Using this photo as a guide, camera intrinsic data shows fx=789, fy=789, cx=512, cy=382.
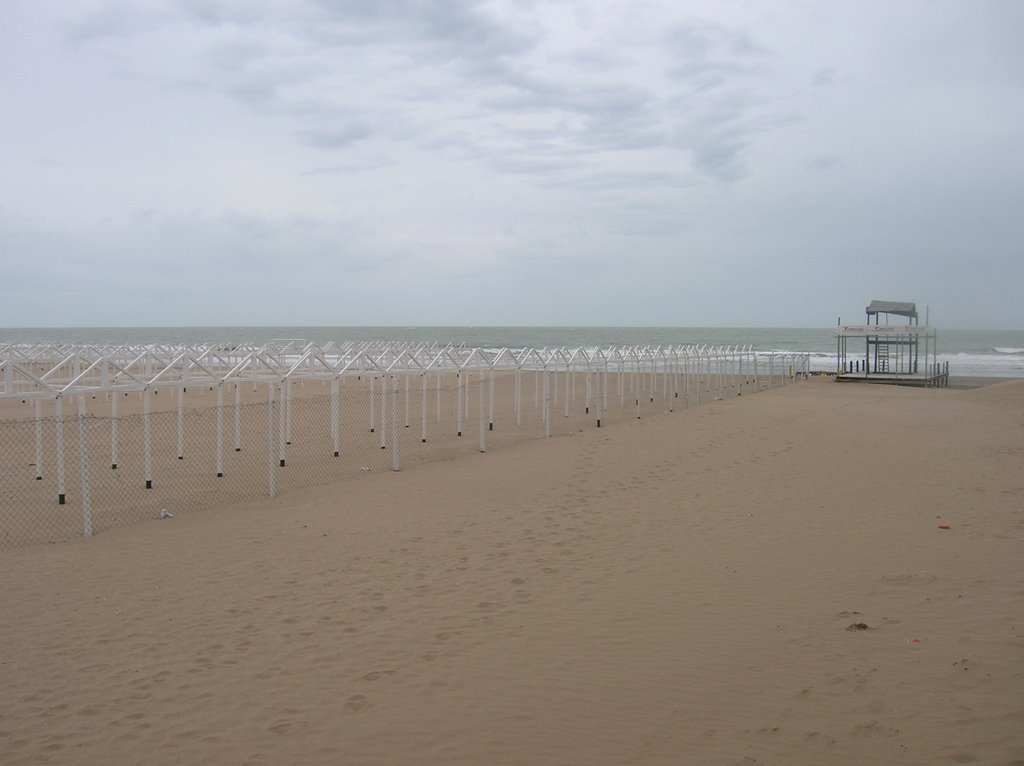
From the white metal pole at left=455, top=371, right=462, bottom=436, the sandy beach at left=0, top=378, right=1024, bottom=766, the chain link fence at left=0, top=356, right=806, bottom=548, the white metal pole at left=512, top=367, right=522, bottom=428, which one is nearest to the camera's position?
the sandy beach at left=0, top=378, right=1024, bottom=766

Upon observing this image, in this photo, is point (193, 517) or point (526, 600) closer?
point (526, 600)

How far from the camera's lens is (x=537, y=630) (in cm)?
586

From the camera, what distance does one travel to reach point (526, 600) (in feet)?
21.4

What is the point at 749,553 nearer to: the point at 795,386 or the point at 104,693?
the point at 104,693

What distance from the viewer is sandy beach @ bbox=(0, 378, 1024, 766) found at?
4.28 m

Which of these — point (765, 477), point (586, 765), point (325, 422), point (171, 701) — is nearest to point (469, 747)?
point (586, 765)

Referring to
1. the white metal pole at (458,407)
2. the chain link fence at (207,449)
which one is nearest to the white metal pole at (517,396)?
the chain link fence at (207,449)

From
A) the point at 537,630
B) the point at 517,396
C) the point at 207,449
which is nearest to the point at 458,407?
the point at 517,396

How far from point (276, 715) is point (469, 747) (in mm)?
1188

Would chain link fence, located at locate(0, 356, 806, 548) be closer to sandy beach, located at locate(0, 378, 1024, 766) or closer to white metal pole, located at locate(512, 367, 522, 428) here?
white metal pole, located at locate(512, 367, 522, 428)

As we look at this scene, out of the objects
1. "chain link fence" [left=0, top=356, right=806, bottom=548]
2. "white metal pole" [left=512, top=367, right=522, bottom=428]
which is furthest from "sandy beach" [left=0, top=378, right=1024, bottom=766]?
"white metal pole" [left=512, top=367, right=522, bottom=428]

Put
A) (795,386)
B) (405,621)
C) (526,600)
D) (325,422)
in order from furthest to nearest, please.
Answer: (795,386) < (325,422) < (526,600) < (405,621)

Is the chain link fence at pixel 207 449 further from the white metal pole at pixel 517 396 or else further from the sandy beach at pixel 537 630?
the sandy beach at pixel 537 630

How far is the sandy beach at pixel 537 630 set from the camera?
428cm
